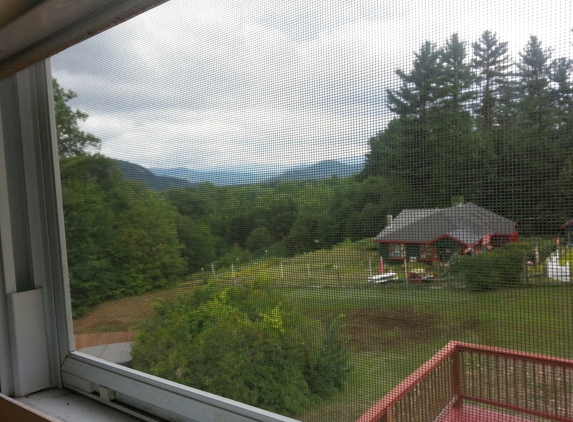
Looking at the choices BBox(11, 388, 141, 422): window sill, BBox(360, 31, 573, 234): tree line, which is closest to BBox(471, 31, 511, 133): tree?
BBox(360, 31, 573, 234): tree line

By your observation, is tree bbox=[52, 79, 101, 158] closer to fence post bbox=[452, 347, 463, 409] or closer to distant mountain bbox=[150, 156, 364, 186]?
distant mountain bbox=[150, 156, 364, 186]

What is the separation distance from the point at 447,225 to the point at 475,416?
0.30 m

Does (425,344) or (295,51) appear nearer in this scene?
(425,344)

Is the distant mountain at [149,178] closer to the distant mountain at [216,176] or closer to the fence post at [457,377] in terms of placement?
the distant mountain at [216,176]

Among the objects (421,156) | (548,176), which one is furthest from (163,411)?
(548,176)

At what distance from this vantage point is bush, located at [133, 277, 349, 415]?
31.2 inches

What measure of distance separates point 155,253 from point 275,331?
50 cm

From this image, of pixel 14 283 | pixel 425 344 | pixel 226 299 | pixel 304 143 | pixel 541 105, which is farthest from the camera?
pixel 14 283

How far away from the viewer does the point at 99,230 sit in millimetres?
1338

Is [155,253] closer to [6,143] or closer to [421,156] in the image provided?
[6,143]

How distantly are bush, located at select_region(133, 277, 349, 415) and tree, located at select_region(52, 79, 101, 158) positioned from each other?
63 cm

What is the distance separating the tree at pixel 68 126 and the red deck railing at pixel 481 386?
1.21 m

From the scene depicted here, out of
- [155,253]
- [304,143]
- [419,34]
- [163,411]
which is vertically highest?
[419,34]

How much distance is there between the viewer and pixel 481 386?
2.03ft
